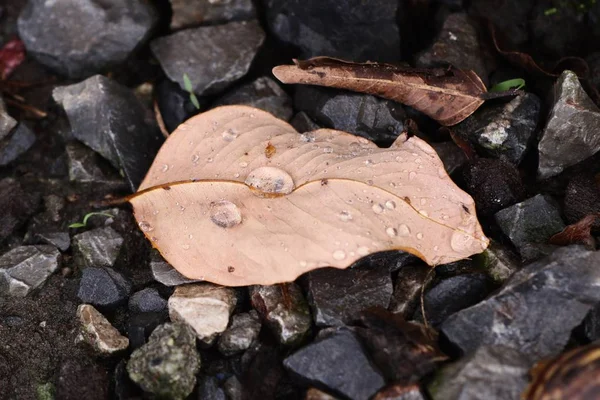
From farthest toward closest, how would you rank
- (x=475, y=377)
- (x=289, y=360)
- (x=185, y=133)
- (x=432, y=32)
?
1. (x=432, y=32)
2. (x=185, y=133)
3. (x=289, y=360)
4. (x=475, y=377)

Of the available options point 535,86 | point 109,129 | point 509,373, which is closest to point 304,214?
point 509,373

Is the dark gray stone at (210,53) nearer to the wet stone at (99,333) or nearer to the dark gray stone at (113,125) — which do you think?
the dark gray stone at (113,125)

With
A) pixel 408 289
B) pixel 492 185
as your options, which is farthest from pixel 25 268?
pixel 492 185

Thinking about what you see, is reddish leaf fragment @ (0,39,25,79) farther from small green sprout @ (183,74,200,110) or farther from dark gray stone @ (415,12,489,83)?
dark gray stone @ (415,12,489,83)

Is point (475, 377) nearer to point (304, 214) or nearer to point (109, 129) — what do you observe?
point (304, 214)

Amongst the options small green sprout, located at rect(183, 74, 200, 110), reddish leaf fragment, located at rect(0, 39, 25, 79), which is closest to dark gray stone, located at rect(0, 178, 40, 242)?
reddish leaf fragment, located at rect(0, 39, 25, 79)

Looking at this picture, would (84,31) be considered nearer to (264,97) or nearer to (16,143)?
(16,143)
